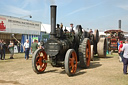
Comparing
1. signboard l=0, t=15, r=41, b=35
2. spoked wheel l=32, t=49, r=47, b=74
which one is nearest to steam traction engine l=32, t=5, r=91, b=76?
spoked wheel l=32, t=49, r=47, b=74

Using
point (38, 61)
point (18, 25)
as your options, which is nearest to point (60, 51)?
→ point (38, 61)

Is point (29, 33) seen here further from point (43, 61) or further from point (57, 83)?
point (57, 83)

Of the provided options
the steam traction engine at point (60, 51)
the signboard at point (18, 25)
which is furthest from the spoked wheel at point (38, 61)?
the signboard at point (18, 25)

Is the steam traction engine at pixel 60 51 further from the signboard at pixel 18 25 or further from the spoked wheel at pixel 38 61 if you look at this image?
the signboard at pixel 18 25

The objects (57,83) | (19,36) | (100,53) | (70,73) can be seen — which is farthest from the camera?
(19,36)

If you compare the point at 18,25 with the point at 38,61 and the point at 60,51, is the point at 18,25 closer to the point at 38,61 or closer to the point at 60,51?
the point at 38,61

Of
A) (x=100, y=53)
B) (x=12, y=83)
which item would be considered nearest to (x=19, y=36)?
(x=100, y=53)

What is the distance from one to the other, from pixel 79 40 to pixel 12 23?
35.6 ft

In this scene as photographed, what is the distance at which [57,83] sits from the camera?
14.5 ft

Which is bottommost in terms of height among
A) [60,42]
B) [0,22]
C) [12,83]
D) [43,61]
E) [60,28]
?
[12,83]

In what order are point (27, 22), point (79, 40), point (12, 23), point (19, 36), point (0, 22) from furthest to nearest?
point (19, 36)
point (27, 22)
point (12, 23)
point (0, 22)
point (79, 40)

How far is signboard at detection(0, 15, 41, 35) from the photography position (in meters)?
14.9

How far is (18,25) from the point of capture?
1623cm

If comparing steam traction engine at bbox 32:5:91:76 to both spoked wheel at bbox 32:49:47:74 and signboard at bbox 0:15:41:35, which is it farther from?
signboard at bbox 0:15:41:35
